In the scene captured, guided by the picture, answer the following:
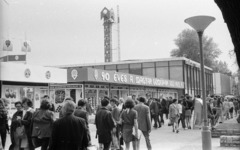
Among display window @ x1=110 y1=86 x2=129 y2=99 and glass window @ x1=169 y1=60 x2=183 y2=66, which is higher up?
glass window @ x1=169 y1=60 x2=183 y2=66

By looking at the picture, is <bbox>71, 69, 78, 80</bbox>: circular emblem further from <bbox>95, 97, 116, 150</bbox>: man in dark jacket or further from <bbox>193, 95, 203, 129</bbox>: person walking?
<bbox>95, 97, 116, 150</bbox>: man in dark jacket

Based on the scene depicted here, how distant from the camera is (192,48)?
2549 inches

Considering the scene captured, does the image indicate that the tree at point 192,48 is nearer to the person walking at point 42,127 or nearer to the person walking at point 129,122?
the person walking at point 129,122

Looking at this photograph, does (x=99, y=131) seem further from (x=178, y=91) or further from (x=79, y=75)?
(x=178, y=91)

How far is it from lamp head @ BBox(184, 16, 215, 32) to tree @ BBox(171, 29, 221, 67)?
A: 185 ft

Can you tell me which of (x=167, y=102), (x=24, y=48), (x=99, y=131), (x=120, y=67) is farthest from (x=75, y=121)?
(x=120, y=67)

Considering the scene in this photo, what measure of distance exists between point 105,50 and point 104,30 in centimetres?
535

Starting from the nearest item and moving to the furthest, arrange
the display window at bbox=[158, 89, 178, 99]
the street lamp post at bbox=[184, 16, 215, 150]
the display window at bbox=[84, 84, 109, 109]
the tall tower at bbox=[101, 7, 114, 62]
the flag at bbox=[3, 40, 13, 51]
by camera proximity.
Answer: the street lamp post at bbox=[184, 16, 215, 150] → the flag at bbox=[3, 40, 13, 51] → the display window at bbox=[84, 84, 109, 109] → the display window at bbox=[158, 89, 178, 99] → the tall tower at bbox=[101, 7, 114, 62]

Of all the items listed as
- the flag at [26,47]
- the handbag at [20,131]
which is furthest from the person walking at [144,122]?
the flag at [26,47]

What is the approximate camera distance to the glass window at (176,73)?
44400mm

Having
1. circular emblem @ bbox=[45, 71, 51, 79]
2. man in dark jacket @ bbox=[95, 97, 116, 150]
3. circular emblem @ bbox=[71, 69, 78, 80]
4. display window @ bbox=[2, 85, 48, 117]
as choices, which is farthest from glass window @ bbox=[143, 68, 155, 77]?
man in dark jacket @ bbox=[95, 97, 116, 150]

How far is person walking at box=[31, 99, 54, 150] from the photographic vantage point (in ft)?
20.8

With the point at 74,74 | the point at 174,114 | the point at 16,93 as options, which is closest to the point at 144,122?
the point at 174,114

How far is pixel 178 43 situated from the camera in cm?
6700
